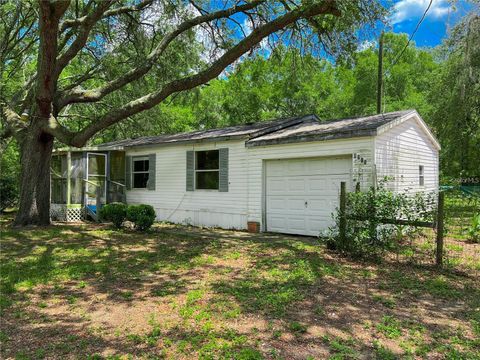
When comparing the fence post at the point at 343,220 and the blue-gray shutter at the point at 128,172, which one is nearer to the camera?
the fence post at the point at 343,220

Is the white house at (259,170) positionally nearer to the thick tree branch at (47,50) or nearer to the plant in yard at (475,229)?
the plant in yard at (475,229)

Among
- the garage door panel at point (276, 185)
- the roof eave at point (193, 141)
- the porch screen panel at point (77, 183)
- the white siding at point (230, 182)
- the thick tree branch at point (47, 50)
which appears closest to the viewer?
the thick tree branch at point (47, 50)

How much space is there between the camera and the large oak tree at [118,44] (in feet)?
31.2

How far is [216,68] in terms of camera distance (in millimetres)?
9367

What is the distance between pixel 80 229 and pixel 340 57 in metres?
9.75

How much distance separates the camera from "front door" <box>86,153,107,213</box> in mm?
14289

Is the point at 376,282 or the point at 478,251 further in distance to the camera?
the point at 478,251

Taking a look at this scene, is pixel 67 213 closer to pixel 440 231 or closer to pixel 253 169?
pixel 253 169

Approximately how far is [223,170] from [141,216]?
9.87 ft

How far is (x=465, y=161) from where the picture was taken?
20641 mm

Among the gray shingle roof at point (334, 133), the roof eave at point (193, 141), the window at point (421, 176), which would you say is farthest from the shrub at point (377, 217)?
the window at point (421, 176)

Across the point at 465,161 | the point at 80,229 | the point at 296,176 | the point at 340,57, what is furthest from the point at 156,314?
the point at 465,161

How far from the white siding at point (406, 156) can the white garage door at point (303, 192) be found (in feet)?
3.06

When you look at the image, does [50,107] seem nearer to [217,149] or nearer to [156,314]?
[217,149]
